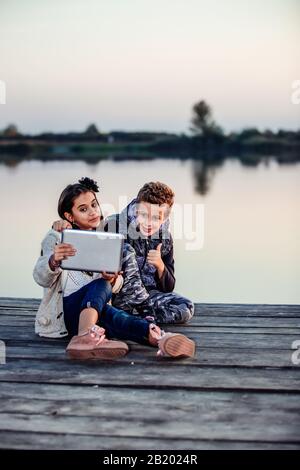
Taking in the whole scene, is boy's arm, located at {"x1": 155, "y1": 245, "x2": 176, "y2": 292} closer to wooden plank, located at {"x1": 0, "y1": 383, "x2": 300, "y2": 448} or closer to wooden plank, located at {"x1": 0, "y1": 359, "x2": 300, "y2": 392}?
wooden plank, located at {"x1": 0, "y1": 359, "x2": 300, "y2": 392}

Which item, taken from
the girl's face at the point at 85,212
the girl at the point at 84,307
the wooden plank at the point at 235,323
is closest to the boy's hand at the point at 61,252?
the girl at the point at 84,307

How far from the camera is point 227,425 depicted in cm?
250

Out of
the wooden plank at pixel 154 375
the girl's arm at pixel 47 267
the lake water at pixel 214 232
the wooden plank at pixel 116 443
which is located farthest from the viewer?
the lake water at pixel 214 232

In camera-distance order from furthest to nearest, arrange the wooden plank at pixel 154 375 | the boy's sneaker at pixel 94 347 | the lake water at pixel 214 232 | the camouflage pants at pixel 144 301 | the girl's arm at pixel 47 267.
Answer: the lake water at pixel 214 232 < the camouflage pants at pixel 144 301 < the girl's arm at pixel 47 267 < the boy's sneaker at pixel 94 347 < the wooden plank at pixel 154 375

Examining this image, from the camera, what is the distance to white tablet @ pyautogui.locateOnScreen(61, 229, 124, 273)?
3.36 metres

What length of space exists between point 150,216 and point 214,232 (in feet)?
22.5

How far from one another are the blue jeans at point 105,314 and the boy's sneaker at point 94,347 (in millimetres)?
167

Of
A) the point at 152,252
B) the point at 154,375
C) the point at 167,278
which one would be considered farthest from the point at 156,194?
the point at 154,375

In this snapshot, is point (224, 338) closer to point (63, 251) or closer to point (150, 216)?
point (150, 216)

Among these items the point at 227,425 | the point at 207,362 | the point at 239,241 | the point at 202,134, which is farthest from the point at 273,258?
the point at 202,134

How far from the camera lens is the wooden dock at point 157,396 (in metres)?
2.40

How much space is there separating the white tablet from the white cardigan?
0.54 ft

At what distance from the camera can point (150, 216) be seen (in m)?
3.97

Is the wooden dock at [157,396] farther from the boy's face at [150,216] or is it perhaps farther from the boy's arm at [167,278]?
the boy's face at [150,216]
